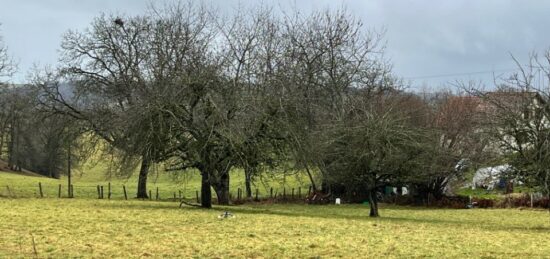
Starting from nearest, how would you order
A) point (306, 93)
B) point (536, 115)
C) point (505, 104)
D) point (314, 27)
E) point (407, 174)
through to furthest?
point (536, 115) → point (505, 104) → point (407, 174) → point (306, 93) → point (314, 27)

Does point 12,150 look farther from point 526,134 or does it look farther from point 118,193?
point 526,134

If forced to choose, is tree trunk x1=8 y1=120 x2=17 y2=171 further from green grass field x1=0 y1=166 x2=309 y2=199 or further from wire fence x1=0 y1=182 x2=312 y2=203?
wire fence x1=0 y1=182 x2=312 y2=203

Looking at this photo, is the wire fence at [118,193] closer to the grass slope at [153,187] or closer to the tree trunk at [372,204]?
the grass slope at [153,187]

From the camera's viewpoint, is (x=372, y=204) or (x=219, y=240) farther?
(x=372, y=204)

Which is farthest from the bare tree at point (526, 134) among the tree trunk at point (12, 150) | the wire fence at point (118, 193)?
the tree trunk at point (12, 150)

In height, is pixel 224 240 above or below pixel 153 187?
below

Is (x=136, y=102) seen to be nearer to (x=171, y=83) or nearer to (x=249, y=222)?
(x=171, y=83)

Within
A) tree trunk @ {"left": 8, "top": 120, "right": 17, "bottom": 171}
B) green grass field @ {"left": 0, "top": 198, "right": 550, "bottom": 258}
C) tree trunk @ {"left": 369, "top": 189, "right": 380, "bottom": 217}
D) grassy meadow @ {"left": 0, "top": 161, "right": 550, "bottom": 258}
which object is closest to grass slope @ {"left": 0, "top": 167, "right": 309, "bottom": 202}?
tree trunk @ {"left": 369, "top": 189, "right": 380, "bottom": 217}

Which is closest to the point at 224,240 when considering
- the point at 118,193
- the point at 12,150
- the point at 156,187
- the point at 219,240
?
the point at 219,240

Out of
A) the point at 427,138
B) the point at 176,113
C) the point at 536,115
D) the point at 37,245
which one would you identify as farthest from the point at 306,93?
the point at 37,245

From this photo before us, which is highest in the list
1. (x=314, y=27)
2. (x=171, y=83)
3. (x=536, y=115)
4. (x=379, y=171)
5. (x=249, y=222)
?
(x=314, y=27)

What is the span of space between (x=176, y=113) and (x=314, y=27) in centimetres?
1909

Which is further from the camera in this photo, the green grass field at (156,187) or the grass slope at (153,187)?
the grass slope at (153,187)

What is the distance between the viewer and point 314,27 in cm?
4097
